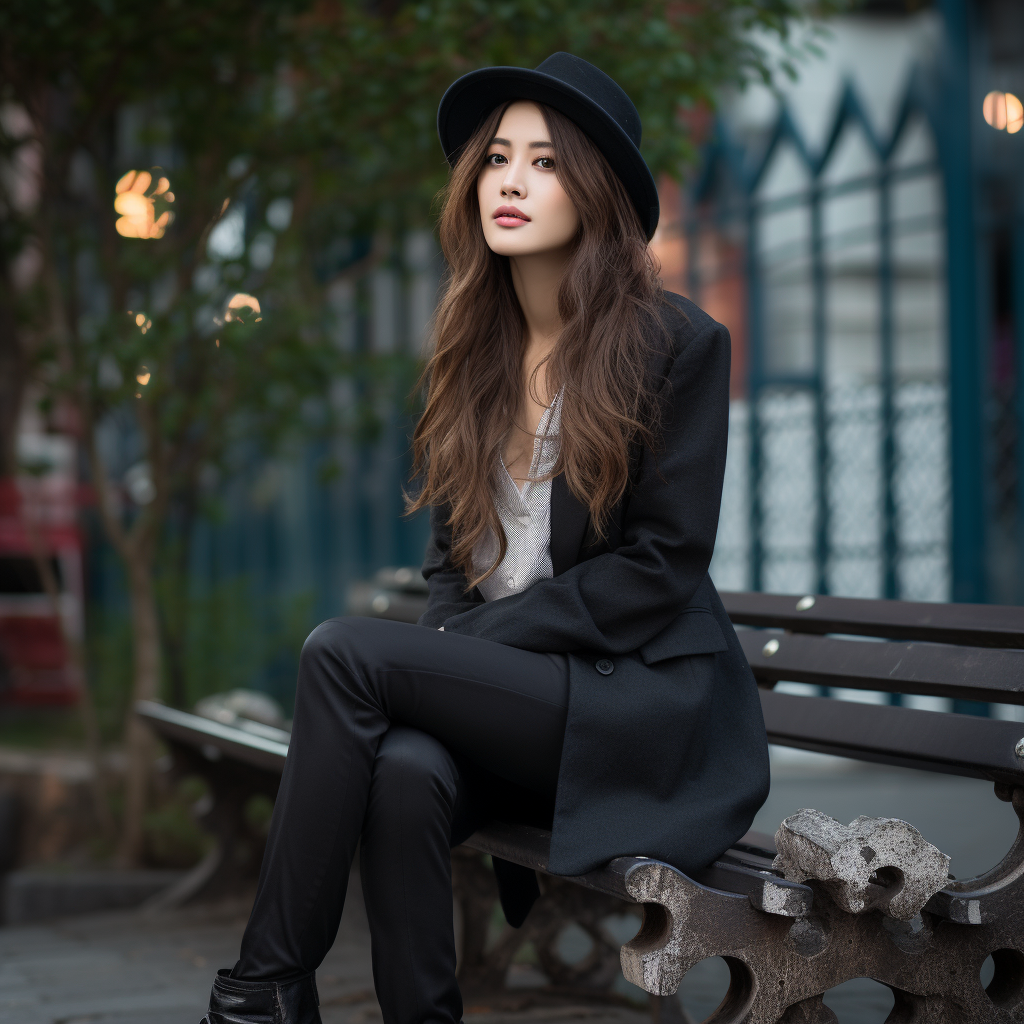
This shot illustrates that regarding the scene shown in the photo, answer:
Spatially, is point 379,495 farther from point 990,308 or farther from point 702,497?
point 702,497

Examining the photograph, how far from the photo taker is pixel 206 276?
5.77m

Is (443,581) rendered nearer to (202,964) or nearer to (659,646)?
(659,646)

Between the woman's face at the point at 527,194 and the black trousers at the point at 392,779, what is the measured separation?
80 centimetres

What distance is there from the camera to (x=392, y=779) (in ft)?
7.18

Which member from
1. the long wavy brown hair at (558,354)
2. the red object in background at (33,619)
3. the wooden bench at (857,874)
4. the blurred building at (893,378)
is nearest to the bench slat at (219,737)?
the long wavy brown hair at (558,354)

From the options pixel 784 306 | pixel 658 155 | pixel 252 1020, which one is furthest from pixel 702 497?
pixel 784 306

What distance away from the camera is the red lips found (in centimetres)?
253

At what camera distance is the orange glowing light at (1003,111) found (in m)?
5.65

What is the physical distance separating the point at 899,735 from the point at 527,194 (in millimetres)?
1257

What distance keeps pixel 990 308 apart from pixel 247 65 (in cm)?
337

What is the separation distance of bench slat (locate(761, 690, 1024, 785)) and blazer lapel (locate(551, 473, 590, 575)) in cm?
66

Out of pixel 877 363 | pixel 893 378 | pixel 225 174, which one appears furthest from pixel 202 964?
pixel 877 363

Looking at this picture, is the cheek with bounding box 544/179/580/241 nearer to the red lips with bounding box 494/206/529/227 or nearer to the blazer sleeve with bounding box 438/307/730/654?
the red lips with bounding box 494/206/529/227

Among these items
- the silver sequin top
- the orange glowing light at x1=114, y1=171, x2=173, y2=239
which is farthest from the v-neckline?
the orange glowing light at x1=114, y1=171, x2=173, y2=239
